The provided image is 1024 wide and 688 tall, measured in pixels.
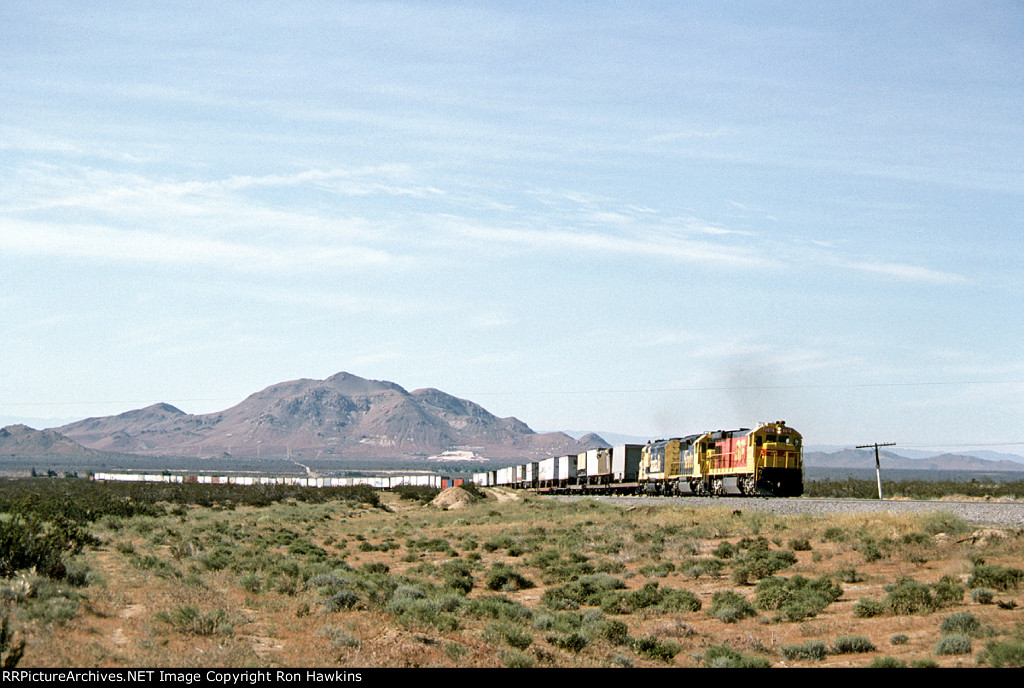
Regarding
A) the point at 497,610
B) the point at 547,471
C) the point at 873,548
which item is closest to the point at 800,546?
the point at 873,548

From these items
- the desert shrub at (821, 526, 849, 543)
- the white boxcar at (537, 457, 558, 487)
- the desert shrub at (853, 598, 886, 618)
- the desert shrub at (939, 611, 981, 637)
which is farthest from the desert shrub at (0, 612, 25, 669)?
the white boxcar at (537, 457, 558, 487)

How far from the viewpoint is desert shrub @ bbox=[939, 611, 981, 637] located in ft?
47.7

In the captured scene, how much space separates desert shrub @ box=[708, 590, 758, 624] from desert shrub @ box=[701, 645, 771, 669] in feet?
10.4

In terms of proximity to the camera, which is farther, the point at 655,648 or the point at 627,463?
the point at 627,463

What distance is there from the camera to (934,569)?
21.2m

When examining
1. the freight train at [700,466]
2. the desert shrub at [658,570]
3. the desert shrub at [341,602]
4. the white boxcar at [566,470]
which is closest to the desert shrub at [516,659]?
the desert shrub at [341,602]

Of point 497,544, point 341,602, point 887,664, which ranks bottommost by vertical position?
point 497,544

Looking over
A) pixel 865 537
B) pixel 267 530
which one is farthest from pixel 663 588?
pixel 267 530

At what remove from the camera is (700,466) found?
177ft

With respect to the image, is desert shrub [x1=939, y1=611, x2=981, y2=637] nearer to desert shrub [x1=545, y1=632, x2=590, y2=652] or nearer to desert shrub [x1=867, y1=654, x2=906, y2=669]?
desert shrub [x1=867, y1=654, x2=906, y2=669]

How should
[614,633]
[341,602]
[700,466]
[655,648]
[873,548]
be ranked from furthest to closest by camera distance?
[700,466]
[873,548]
[341,602]
[614,633]
[655,648]

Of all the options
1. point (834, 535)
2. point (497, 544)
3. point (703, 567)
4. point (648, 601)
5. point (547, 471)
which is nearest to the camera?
point (648, 601)

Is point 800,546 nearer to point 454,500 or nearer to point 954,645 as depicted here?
point 954,645

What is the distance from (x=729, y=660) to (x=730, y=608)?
480 cm
